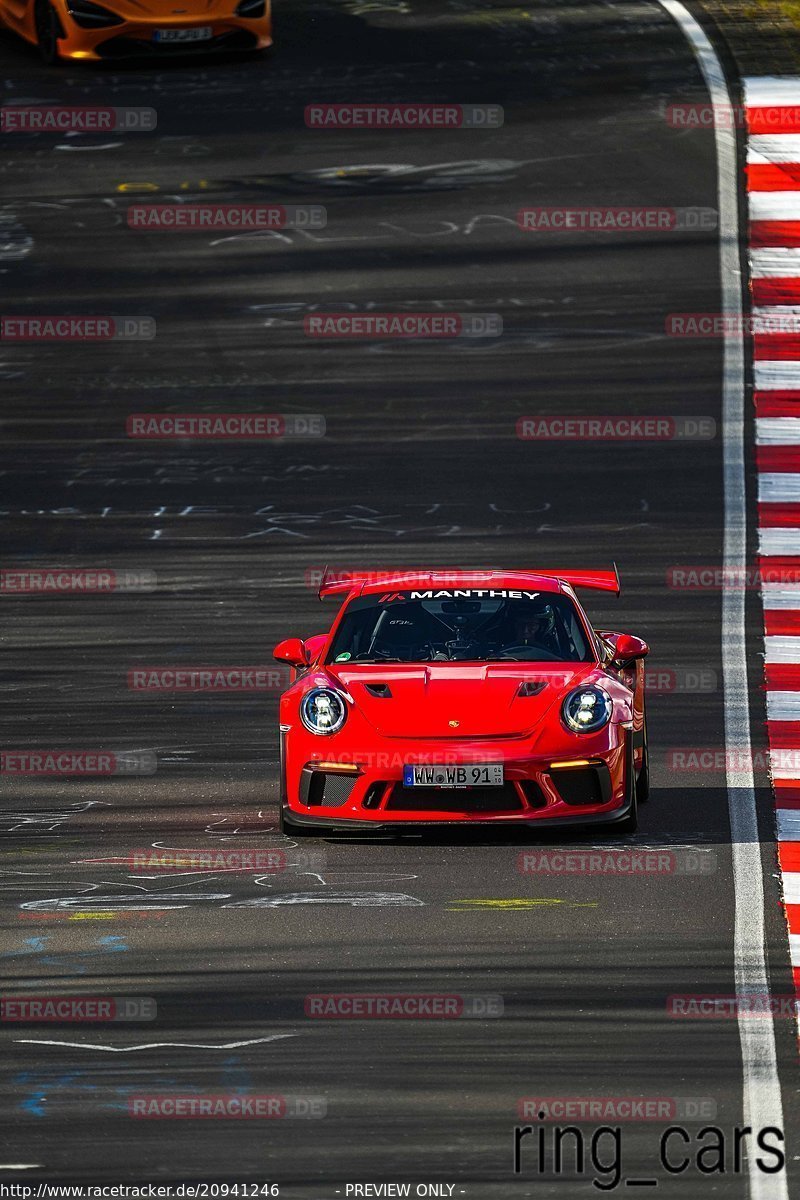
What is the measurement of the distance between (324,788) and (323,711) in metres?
0.40

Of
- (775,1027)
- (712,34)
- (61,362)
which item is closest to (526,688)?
(775,1027)

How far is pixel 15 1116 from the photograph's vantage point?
7.12 meters

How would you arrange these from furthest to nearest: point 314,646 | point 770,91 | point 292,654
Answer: point 770,91
point 314,646
point 292,654

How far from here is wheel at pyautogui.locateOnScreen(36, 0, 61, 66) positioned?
25328 millimetres
